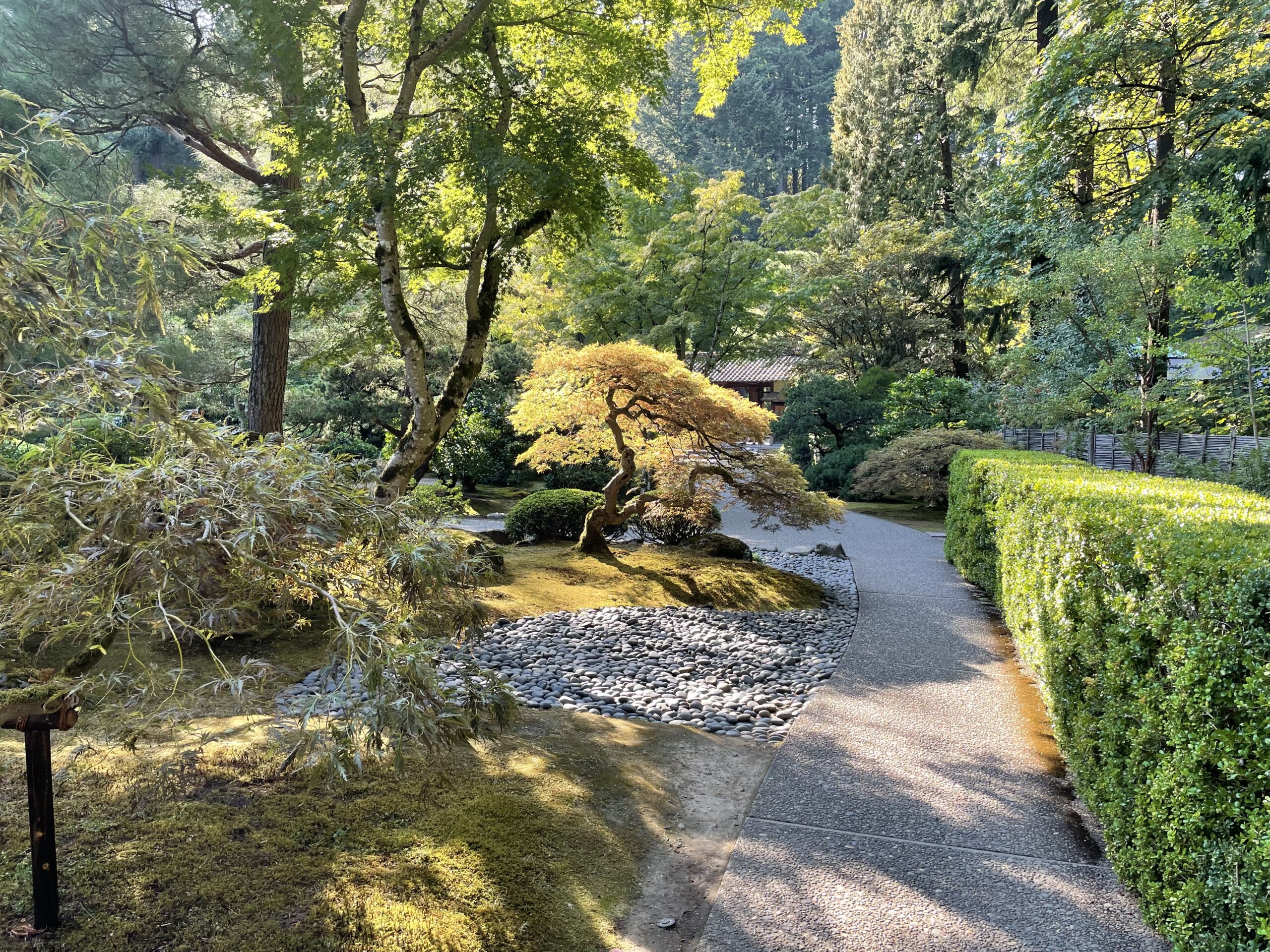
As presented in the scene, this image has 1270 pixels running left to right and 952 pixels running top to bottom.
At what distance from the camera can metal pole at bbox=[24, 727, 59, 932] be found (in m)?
2.14

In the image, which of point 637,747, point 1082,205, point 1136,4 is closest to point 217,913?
point 637,747

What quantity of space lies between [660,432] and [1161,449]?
6789mm

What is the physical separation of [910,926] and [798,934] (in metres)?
0.39

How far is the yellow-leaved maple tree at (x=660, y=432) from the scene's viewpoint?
8.31 m

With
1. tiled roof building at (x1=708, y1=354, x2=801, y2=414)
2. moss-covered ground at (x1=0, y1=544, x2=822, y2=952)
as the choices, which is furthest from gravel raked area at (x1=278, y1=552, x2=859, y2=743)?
tiled roof building at (x1=708, y1=354, x2=801, y2=414)

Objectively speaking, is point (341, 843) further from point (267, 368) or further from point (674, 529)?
point (674, 529)

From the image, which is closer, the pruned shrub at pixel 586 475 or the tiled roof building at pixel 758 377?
the pruned shrub at pixel 586 475

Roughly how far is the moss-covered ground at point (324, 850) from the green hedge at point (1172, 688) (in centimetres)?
179

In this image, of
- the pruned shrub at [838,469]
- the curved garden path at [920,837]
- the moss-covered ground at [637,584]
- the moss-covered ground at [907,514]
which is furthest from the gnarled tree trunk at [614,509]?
the pruned shrub at [838,469]

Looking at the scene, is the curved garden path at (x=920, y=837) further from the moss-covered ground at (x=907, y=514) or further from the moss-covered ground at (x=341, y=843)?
the moss-covered ground at (x=907, y=514)

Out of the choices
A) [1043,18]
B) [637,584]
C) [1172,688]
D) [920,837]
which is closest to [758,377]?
[1043,18]

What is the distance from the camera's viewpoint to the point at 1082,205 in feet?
42.2

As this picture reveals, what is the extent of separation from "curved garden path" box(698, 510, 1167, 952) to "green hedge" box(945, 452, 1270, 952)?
0.23m

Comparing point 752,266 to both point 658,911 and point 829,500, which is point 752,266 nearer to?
point 829,500
